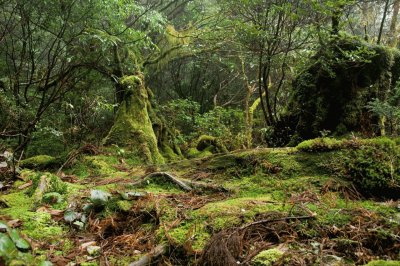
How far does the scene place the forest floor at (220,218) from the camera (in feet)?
7.34

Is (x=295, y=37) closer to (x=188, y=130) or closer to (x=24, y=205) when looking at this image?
(x=24, y=205)

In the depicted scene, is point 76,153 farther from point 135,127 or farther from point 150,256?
point 150,256

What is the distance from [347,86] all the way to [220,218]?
13.5ft

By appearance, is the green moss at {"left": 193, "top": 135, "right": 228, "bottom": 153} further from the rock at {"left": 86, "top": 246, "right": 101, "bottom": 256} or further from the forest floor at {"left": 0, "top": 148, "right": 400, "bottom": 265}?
the rock at {"left": 86, "top": 246, "right": 101, "bottom": 256}

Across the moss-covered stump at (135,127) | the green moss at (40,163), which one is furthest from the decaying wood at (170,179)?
the moss-covered stump at (135,127)

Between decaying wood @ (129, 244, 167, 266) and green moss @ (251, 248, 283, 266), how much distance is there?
0.70 metres

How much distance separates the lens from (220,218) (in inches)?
105

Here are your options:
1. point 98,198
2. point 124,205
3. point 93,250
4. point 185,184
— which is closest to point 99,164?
point 185,184

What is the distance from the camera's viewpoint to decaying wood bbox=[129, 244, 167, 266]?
7.45 ft

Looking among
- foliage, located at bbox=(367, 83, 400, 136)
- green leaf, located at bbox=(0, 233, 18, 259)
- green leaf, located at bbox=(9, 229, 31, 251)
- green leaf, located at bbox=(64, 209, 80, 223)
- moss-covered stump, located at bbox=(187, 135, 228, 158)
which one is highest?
foliage, located at bbox=(367, 83, 400, 136)

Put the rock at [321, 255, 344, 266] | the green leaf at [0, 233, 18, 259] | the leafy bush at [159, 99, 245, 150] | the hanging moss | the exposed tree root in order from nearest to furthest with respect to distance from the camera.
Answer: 1. the green leaf at [0, 233, 18, 259]
2. the rock at [321, 255, 344, 266]
3. the hanging moss
4. the exposed tree root
5. the leafy bush at [159, 99, 245, 150]

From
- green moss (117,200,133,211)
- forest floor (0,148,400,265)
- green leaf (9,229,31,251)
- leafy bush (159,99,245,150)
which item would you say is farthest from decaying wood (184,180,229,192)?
leafy bush (159,99,245,150)

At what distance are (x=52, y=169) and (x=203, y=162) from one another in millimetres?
3044

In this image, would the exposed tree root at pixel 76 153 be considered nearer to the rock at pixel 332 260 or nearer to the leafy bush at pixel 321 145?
the leafy bush at pixel 321 145
